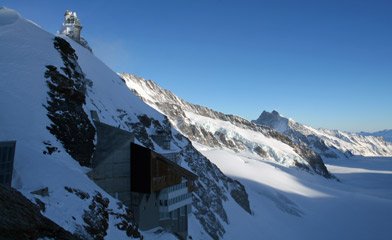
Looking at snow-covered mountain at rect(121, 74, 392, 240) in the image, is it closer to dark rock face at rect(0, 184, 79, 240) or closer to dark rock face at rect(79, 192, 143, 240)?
dark rock face at rect(79, 192, 143, 240)

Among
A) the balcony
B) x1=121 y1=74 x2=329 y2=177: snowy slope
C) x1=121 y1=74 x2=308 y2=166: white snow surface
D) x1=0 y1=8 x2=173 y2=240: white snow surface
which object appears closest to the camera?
x1=0 y1=8 x2=173 y2=240: white snow surface

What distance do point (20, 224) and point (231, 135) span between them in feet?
425

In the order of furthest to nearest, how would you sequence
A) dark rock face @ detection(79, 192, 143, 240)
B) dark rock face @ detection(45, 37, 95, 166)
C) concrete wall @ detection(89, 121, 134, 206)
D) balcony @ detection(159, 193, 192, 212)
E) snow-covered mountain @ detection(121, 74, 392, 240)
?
snow-covered mountain @ detection(121, 74, 392, 240) → balcony @ detection(159, 193, 192, 212) → concrete wall @ detection(89, 121, 134, 206) → dark rock face @ detection(45, 37, 95, 166) → dark rock face @ detection(79, 192, 143, 240)

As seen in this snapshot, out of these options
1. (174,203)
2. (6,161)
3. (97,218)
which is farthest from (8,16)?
(97,218)

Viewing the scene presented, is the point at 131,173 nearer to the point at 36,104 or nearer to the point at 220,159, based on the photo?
the point at 36,104

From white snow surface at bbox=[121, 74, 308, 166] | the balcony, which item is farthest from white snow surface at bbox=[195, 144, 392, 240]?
white snow surface at bbox=[121, 74, 308, 166]

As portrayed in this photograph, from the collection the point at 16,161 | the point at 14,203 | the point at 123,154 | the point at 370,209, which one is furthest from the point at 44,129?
the point at 370,209

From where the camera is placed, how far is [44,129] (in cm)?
2402

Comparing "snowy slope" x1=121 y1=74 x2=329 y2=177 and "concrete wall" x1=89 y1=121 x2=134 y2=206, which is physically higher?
"snowy slope" x1=121 y1=74 x2=329 y2=177

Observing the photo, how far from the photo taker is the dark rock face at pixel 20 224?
1053cm

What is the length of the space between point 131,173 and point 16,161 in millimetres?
9584

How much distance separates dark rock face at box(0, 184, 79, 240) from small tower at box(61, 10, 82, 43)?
171 ft

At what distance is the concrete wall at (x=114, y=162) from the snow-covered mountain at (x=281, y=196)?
2381 centimetres

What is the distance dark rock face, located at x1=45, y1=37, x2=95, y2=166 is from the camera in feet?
83.3
